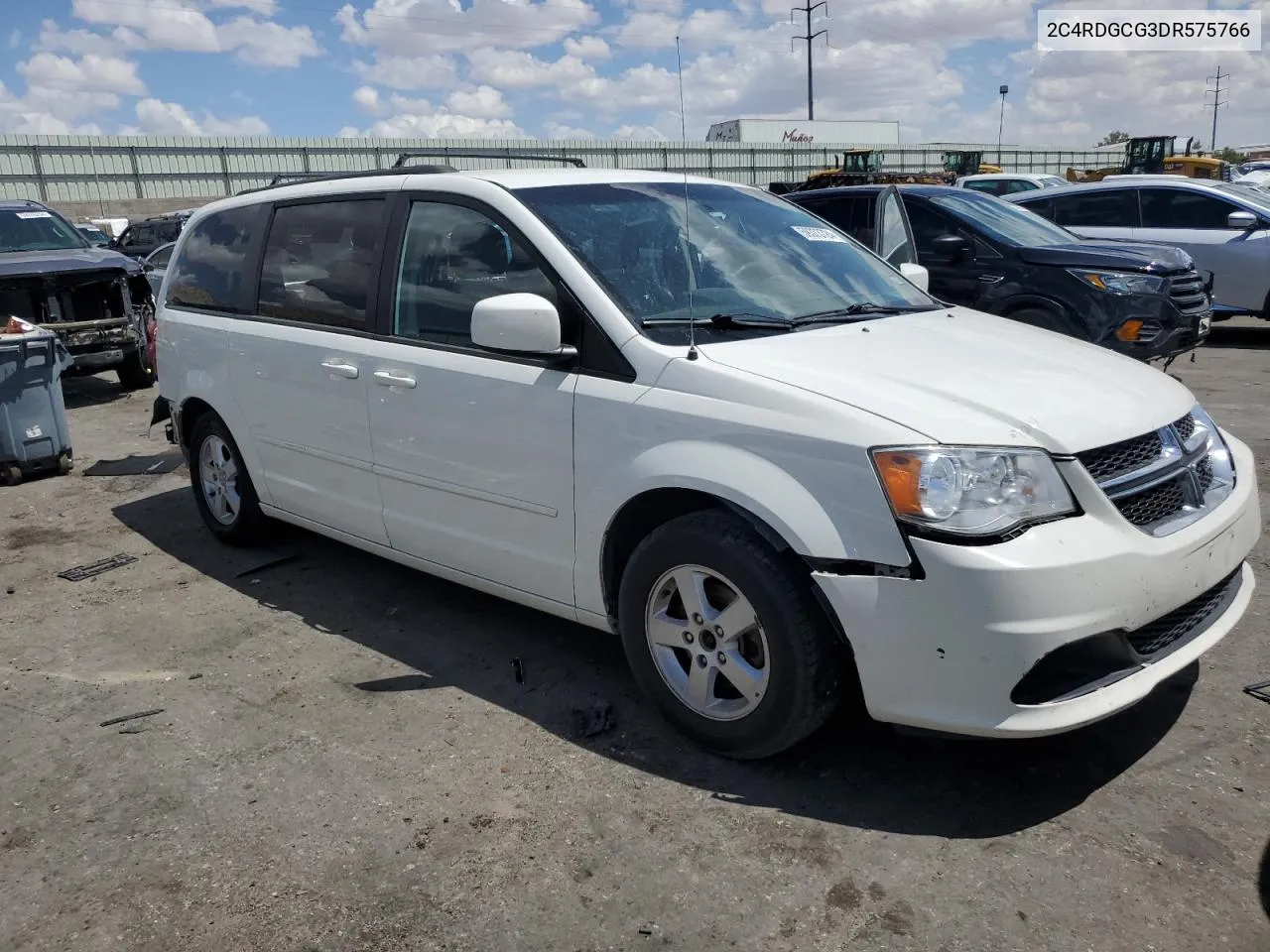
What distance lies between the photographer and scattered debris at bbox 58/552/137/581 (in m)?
A: 5.50

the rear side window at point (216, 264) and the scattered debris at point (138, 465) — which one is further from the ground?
the rear side window at point (216, 264)

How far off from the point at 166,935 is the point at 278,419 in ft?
8.64

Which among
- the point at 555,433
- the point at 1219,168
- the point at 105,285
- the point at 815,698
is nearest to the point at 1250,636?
the point at 815,698

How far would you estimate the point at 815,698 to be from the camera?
3.00 meters

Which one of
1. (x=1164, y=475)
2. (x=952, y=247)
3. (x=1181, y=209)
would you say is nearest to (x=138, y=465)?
(x=952, y=247)

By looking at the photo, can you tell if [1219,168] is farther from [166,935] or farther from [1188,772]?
[166,935]

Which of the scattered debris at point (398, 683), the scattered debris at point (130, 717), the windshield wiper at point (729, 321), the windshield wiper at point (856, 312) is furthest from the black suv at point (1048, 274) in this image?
the scattered debris at point (130, 717)

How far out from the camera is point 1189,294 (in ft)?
27.5

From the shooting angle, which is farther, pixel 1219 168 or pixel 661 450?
pixel 1219 168

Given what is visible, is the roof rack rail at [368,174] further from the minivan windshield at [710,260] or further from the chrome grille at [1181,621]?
the chrome grille at [1181,621]

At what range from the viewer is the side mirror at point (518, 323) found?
338cm

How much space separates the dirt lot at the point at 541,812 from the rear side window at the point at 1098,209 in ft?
27.3

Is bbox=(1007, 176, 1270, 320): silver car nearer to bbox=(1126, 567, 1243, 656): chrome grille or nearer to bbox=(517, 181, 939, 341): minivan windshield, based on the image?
bbox=(517, 181, 939, 341): minivan windshield

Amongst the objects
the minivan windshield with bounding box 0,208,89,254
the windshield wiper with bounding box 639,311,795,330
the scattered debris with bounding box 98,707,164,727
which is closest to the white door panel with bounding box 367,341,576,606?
the windshield wiper with bounding box 639,311,795,330
